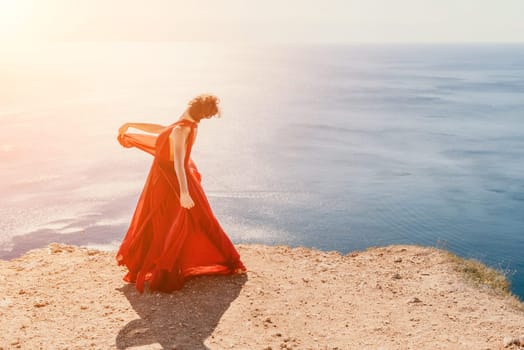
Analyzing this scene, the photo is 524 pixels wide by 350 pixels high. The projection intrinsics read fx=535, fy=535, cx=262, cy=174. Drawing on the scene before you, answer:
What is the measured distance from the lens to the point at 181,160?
6855mm

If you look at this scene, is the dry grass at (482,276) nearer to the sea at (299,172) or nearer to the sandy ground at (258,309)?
the sandy ground at (258,309)

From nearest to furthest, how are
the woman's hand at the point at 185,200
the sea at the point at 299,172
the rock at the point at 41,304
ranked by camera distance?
1. the woman's hand at the point at 185,200
2. the rock at the point at 41,304
3. the sea at the point at 299,172

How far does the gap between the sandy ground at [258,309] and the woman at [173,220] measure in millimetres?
→ 296

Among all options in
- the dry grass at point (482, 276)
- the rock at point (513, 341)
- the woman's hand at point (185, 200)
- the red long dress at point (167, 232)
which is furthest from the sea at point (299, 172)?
the rock at point (513, 341)

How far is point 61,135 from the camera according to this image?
4856 centimetres

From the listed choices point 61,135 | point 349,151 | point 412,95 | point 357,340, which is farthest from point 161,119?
point 357,340

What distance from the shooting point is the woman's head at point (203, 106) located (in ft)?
22.4

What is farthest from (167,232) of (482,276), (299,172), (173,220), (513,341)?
(299,172)

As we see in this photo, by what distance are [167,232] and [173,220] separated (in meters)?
0.18

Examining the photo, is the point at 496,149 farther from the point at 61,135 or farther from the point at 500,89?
the point at 500,89

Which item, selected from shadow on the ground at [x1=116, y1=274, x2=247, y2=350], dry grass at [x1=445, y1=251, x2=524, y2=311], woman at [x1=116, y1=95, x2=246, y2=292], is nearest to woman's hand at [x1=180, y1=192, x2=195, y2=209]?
woman at [x1=116, y1=95, x2=246, y2=292]

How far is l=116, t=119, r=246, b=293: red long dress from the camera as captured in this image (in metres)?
7.11

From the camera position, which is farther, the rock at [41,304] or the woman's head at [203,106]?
the rock at [41,304]

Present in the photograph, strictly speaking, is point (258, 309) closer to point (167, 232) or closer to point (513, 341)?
point (167, 232)
